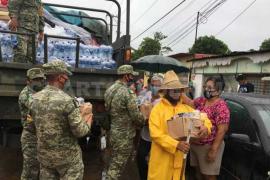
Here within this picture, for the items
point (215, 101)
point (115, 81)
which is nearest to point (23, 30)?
point (115, 81)

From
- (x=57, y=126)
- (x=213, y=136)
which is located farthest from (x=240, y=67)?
(x=57, y=126)

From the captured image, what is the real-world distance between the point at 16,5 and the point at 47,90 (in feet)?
8.73

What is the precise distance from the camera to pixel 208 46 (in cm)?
4559

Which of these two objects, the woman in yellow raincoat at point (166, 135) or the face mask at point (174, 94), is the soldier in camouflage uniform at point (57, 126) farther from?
the face mask at point (174, 94)

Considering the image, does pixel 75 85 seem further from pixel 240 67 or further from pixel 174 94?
pixel 240 67

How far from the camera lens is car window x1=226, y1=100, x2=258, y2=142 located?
4551mm

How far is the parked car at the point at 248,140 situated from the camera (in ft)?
13.9

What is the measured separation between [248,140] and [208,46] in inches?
1657

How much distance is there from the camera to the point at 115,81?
5.89 m

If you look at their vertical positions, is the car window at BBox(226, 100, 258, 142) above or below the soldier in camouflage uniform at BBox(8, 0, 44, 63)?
below

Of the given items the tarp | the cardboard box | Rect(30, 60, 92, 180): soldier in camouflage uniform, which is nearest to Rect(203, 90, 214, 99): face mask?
the cardboard box

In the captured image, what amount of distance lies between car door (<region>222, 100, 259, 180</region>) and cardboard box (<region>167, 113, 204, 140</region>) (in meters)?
0.81

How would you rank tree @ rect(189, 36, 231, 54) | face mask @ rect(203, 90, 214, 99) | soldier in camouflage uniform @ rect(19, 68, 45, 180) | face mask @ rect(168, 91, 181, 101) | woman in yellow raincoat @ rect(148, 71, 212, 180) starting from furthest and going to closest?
tree @ rect(189, 36, 231, 54), soldier in camouflage uniform @ rect(19, 68, 45, 180), face mask @ rect(203, 90, 214, 99), face mask @ rect(168, 91, 181, 101), woman in yellow raincoat @ rect(148, 71, 212, 180)

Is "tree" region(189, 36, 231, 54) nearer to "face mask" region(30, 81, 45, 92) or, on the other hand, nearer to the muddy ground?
the muddy ground
